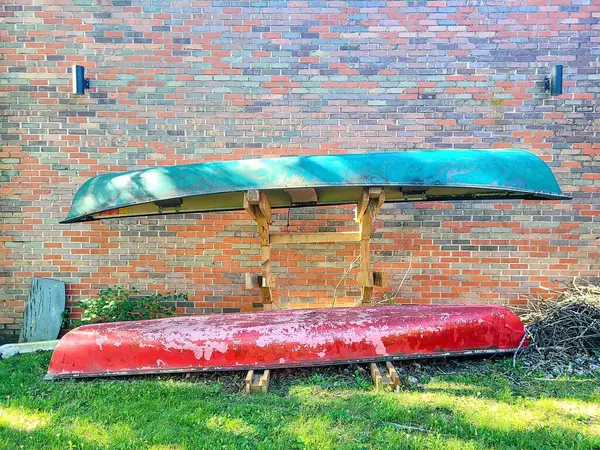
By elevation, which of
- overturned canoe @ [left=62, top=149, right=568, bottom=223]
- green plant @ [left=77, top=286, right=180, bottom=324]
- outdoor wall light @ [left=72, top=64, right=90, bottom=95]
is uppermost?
outdoor wall light @ [left=72, top=64, right=90, bottom=95]

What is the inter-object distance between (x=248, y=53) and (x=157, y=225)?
244cm

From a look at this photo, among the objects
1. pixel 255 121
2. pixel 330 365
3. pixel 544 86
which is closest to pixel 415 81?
pixel 544 86

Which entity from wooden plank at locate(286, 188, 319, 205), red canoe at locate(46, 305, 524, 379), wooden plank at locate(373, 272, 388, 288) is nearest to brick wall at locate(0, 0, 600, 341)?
wooden plank at locate(286, 188, 319, 205)

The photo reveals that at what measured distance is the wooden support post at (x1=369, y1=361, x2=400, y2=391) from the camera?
3.20 metres

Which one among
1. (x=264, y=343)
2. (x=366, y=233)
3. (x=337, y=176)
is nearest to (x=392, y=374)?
(x=264, y=343)

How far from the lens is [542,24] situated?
482 centimetres

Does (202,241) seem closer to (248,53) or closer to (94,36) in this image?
(248,53)

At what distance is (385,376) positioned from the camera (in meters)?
3.34

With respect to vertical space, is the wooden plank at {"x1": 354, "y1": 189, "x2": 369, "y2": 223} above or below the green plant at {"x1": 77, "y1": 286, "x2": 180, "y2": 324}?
above

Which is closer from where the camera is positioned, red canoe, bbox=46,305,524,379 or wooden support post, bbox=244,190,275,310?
red canoe, bbox=46,305,524,379

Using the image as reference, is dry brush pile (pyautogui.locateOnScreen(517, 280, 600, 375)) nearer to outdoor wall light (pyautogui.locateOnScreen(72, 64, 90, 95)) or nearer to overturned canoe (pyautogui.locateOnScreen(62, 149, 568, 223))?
overturned canoe (pyautogui.locateOnScreen(62, 149, 568, 223))

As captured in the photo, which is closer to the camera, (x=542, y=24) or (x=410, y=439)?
(x=410, y=439)

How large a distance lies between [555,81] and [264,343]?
457 centimetres

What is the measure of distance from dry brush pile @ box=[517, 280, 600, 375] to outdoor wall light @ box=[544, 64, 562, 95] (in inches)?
95.6
